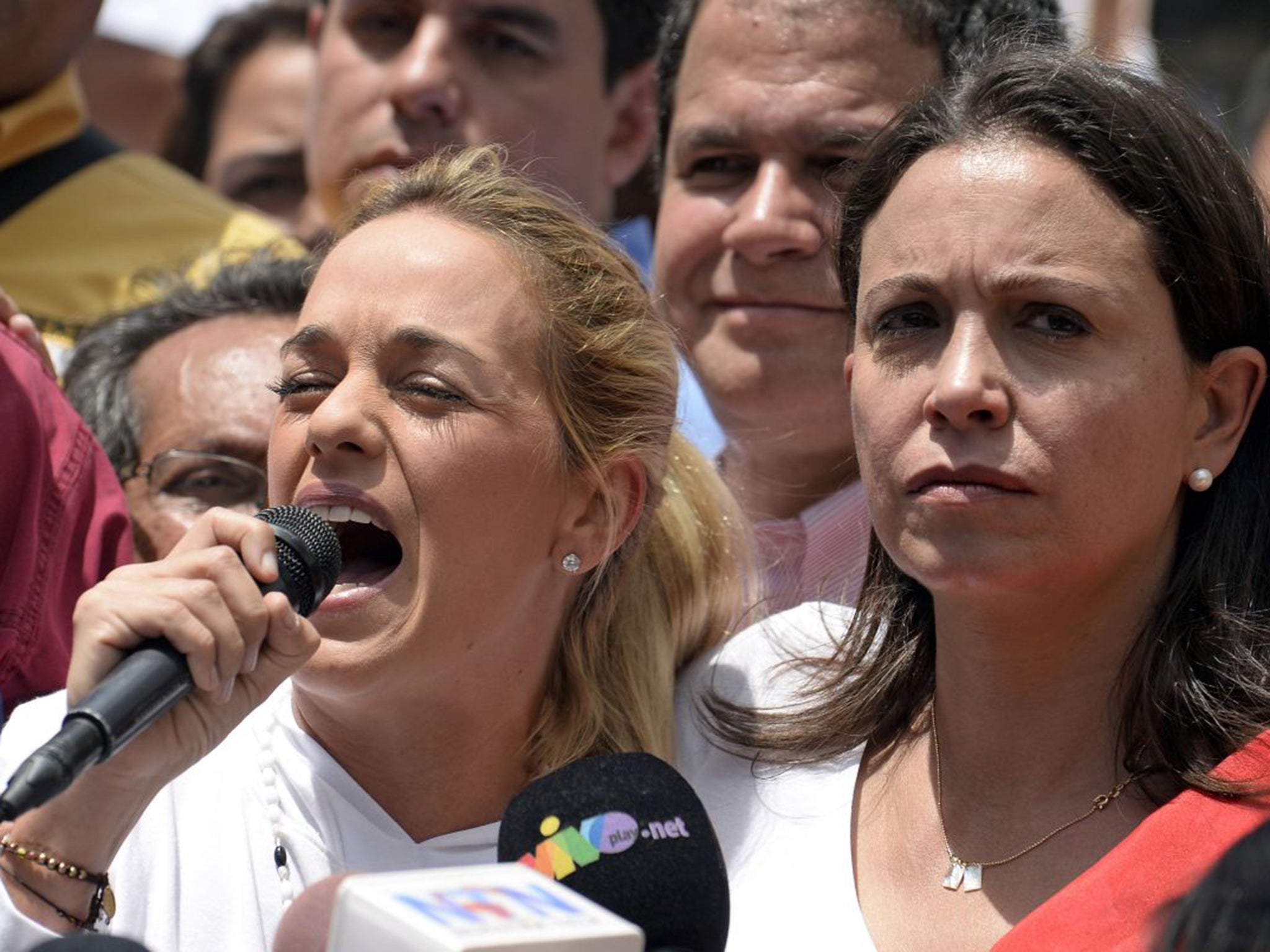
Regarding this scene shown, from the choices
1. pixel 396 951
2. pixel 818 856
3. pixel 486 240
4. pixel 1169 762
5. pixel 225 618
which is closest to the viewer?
pixel 396 951

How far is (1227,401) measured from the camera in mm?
2730

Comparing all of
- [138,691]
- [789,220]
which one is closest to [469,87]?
[789,220]

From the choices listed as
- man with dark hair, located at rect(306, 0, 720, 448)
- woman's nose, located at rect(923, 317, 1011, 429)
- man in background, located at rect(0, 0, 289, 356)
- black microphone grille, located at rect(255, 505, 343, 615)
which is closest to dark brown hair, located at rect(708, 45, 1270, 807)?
woman's nose, located at rect(923, 317, 1011, 429)

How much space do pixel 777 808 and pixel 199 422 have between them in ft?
5.08

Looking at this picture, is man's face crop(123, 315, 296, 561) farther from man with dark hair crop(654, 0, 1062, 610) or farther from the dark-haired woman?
the dark-haired woman

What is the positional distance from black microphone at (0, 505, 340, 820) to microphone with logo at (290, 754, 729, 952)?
0.28m

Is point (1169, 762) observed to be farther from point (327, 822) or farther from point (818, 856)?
point (327, 822)

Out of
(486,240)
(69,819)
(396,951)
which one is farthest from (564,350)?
(396,951)

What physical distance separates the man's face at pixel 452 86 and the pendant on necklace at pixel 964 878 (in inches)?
83.2

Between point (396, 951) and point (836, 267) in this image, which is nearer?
point (396, 951)

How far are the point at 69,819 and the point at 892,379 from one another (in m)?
1.25

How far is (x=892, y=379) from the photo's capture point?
8.99ft

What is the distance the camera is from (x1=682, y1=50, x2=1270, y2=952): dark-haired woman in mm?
2580

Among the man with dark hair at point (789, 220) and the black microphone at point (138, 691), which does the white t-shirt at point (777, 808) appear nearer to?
the man with dark hair at point (789, 220)
